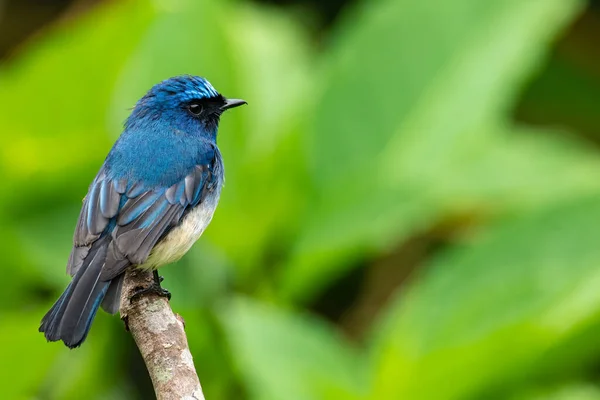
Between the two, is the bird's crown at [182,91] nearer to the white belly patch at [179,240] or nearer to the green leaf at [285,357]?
the white belly patch at [179,240]

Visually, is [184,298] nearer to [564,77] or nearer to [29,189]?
[29,189]

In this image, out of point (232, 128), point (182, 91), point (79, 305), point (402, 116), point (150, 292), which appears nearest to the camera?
point (79, 305)

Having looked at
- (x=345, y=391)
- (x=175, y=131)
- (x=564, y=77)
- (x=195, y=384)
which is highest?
(x=564, y=77)

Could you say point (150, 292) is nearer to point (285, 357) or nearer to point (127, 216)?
point (127, 216)

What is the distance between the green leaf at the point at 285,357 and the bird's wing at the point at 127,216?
2.33 feet

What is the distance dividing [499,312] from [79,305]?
1.80 m

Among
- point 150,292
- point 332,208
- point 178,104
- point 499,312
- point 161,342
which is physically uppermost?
point 332,208

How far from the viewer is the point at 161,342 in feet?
10.2

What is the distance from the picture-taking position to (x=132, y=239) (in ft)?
11.1

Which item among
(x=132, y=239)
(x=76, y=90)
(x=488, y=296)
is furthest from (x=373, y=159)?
(x=132, y=239)

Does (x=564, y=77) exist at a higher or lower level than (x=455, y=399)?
higher

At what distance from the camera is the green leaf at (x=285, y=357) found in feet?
13.5

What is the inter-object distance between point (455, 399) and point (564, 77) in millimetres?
3766

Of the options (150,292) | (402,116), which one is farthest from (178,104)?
(402,116)
